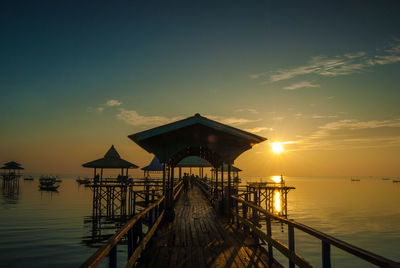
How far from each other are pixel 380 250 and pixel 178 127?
2224 centimetres

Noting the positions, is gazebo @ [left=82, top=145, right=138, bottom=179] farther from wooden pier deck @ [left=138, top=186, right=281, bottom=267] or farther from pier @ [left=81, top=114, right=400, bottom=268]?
wooden pier deck @ [left=138, top=186, right=281, bottom=267]

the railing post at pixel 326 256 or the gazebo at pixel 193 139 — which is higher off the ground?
the gazebo at pixel 193 139

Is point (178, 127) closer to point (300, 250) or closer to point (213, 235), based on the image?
point (213, 235)

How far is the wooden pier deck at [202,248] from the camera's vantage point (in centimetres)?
657

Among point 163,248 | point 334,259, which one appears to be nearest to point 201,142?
point 163,248

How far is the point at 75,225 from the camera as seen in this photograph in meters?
26.0

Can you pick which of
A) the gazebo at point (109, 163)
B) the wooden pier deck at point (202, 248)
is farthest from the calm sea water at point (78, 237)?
the wooden pier deck at point (202, 248)

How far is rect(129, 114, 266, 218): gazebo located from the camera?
36.5 ft

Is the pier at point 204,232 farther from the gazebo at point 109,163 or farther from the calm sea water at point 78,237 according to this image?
the gazebo at point 109,163

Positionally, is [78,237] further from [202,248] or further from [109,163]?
[202,248]

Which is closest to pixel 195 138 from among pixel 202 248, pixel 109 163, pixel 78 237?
pixel 202 248

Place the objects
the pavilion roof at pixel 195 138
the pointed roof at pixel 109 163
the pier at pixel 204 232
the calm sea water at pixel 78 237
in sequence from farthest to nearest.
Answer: the pointed roof at pixel 109 163 < the calm sea water at pixel 78 237 < the pavilion roof at pixel 195 138 < the pier at pixel 204 232

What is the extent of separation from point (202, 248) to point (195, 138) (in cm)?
528

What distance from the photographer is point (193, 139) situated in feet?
39.7
